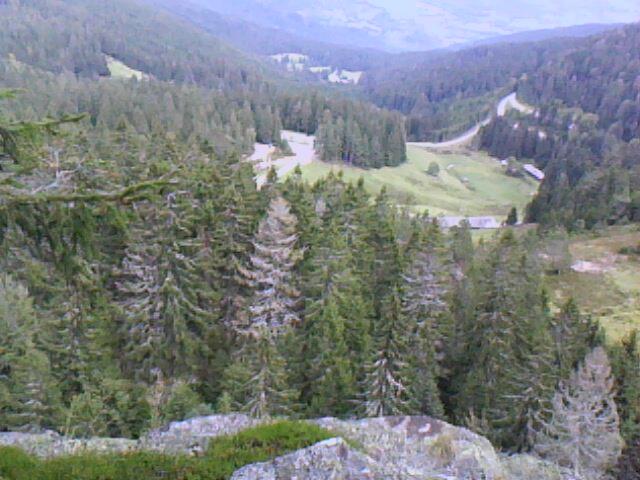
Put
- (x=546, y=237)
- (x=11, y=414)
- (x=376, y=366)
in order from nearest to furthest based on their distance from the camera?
(x=11, y=414), (x=376, y=366), (x=546, y=237)

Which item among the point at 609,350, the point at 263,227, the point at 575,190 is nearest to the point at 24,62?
the point at 575,190

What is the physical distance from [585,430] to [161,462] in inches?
743

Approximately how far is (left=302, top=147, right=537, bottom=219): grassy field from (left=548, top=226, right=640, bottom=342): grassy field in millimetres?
33580

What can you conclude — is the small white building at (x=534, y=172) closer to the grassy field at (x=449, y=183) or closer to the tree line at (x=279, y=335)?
the grassy field at (x=449, y=183)

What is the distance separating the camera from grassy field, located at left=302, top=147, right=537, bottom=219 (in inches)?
4129

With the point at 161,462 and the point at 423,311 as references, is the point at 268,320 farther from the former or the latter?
the point at 161,462

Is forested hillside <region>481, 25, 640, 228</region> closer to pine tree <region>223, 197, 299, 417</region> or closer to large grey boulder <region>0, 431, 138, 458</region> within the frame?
pine tree <region>223, 197, 299, 417</region>

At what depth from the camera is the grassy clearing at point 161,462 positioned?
352 inches

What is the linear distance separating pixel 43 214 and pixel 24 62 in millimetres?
198375

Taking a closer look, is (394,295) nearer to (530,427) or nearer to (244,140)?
(530,427)

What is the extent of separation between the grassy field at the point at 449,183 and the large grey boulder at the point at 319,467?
80174 millimetres

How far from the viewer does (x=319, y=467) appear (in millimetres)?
9125

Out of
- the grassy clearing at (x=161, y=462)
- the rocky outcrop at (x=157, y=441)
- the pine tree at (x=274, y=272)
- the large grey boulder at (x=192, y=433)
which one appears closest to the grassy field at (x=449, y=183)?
the pine tree at (x=274, y=272)

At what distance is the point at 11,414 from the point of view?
2114 centimetres
